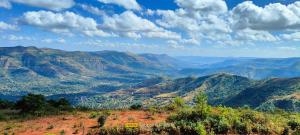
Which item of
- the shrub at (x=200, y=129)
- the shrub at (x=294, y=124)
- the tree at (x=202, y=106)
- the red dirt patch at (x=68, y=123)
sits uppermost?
the tree at (x=202, y=106)

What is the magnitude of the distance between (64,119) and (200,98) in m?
20.2

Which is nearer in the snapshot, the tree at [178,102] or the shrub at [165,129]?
the shrub at [165,129]

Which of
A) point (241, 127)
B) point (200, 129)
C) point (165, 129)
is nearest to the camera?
point (200, 129)

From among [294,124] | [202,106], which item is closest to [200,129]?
[202,106]

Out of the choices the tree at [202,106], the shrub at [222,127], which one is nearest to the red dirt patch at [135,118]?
the tree at [202,106]

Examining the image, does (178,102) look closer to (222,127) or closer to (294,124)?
(222,127)

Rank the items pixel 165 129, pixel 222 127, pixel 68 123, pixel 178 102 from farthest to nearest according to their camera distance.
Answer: pixel 178 102 → pixel 68 123 → pixel 222 127 → pixel 165 129

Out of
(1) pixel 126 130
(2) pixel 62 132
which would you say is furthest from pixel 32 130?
(1) pixel 126 130

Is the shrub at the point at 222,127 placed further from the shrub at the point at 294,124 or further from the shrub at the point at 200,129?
the shrub at the point at 294,124

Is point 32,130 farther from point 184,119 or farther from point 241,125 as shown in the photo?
point 241,125

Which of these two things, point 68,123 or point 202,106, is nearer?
point 202,106

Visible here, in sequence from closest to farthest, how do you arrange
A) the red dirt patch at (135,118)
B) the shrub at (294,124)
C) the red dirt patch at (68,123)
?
1. the shrub at (294,124)
2. the red dirt patch at (68,123)
3. the red dirt patch at (135,118)

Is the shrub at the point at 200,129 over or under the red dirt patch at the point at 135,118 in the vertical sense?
over

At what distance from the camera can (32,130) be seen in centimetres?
4419
